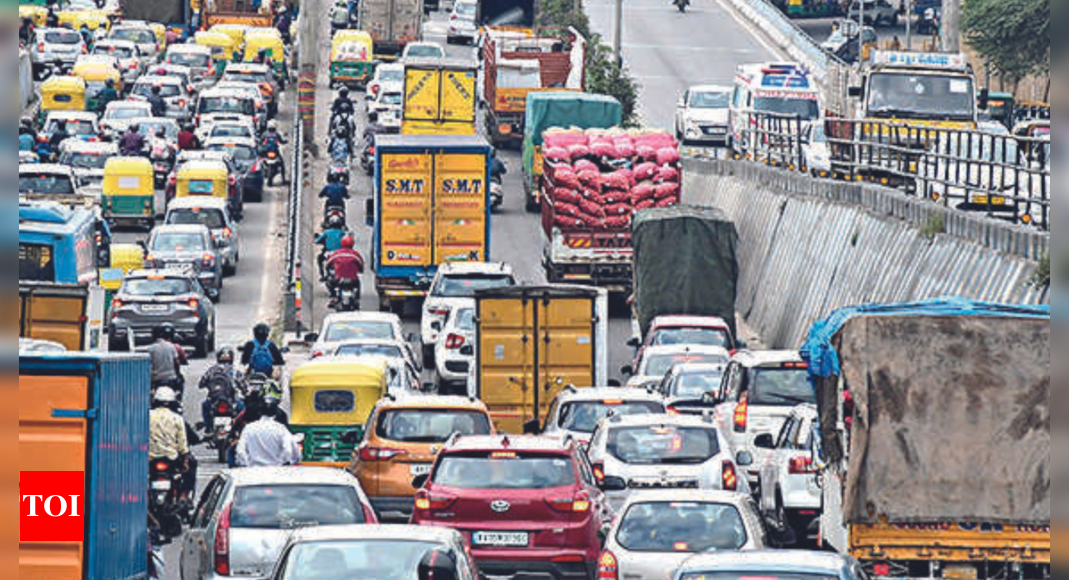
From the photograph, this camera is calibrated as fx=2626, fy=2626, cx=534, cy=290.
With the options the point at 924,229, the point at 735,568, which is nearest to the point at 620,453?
the point at 735,568

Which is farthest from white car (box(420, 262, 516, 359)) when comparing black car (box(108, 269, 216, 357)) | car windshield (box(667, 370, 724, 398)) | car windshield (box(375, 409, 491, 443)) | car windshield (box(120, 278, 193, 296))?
car windshield (box(375, 409, 491, 443))

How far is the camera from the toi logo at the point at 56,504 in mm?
15984

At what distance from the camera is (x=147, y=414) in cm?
1972

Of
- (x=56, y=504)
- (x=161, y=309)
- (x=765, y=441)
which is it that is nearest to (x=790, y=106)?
(x=161, y=309)

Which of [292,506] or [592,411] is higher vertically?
[292,506]

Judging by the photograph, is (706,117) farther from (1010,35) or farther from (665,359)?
(665,359)

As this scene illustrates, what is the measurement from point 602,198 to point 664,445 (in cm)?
2250

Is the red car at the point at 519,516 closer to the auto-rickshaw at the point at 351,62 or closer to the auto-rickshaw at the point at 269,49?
the auto-rickshaw at the point at 351,62

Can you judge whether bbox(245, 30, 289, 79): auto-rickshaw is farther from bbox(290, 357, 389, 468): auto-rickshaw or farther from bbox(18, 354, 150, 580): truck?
bbox(18, 354, 150, 580): truck

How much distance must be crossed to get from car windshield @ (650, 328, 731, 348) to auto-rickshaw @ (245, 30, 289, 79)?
171 feet

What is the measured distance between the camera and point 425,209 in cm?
4403

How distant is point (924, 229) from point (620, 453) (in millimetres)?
11848

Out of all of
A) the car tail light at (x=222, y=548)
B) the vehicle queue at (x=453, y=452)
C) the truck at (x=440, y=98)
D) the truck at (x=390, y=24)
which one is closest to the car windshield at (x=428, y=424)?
the vehicle queue at (x=453, y=452)

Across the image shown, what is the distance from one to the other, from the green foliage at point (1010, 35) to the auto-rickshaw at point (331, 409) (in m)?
60.0
